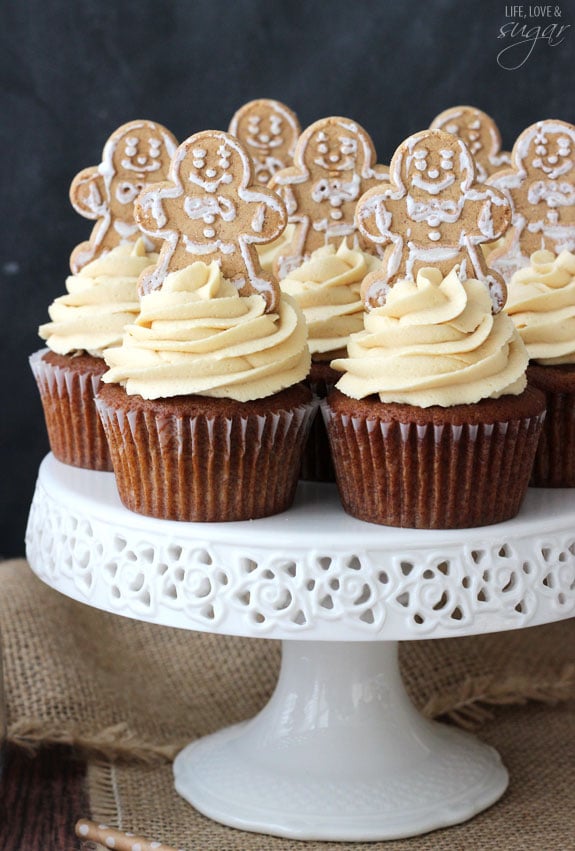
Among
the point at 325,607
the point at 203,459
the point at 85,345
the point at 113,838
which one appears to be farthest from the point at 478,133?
the point at 113,838

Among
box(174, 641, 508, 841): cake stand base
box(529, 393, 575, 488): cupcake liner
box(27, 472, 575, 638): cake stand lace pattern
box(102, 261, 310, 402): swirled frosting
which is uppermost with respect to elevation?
box(102, 261, 310, 402): swirled frosting

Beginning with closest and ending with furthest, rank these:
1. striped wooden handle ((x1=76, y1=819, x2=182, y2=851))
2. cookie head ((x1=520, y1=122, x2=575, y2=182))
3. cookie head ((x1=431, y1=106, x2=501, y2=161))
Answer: striped wooden handle ((x1=76, y1=819, x2=182, y2=851))
cookie head ((x1=520, y1=122, x2=575, y2=182))
cookie head ((x1=431, y1=106, x2=501, y2=161))

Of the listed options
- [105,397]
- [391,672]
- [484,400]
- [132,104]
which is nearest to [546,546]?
[484,400]

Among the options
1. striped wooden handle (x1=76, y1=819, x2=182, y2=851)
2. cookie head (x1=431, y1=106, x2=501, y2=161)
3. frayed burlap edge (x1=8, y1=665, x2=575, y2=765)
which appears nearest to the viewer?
striped wooden handle (x1=76, y1=819, x2=182, y2=851)

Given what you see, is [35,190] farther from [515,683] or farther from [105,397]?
[515,683]

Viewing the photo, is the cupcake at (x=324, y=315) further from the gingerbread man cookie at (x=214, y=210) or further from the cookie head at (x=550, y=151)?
the cookie head at (x=550, y=151)

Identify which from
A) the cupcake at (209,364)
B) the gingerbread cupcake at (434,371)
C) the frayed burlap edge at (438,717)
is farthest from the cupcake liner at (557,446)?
the frayed burlap edge at (438,717)

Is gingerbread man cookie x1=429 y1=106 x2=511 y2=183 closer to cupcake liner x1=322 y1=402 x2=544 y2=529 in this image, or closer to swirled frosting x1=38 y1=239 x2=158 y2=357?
swirled frosting x1=38 y1=239 x2=158 y2=357

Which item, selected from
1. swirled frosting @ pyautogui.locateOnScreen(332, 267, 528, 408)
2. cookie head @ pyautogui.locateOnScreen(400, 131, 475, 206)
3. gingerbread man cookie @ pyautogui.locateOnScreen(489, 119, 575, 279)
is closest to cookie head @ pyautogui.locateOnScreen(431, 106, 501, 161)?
gingerbread man cookie @ pyautogui.locateOnScreen(489, 119, 575, 279)
